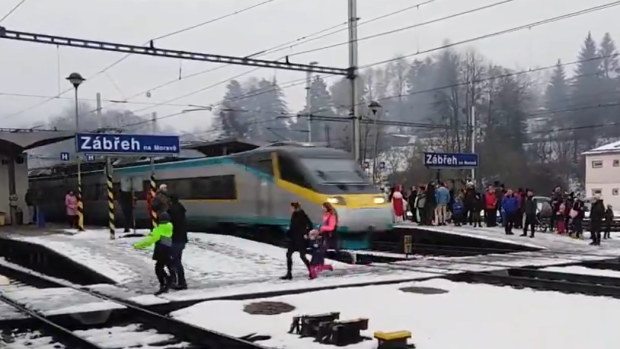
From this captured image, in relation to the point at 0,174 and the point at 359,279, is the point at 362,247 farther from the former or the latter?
the point at 0,174

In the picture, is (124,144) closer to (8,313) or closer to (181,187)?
(181,187)

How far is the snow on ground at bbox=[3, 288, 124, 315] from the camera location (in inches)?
443

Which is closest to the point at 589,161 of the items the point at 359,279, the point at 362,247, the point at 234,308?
the point at 362,247

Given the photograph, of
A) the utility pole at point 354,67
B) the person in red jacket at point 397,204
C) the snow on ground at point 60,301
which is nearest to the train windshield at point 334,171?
the utility pole at point 354,67

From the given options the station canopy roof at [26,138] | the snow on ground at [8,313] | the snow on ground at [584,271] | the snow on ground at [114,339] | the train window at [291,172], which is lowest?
the snow on ground at [584,271]

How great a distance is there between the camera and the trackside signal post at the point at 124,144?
1895cm

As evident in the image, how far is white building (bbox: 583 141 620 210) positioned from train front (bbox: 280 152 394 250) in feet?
133

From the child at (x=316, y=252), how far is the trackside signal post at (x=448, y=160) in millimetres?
11528

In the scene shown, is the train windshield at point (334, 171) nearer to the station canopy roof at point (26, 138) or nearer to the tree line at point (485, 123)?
the station canopy roof at point (26, 138)

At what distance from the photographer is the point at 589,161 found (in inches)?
2270

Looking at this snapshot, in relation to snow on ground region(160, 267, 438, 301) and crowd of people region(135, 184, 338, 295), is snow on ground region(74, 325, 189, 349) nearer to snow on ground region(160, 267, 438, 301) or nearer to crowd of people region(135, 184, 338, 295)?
snow on ground region(160, 267, 438, 301)

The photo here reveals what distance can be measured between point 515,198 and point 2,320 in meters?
17.0

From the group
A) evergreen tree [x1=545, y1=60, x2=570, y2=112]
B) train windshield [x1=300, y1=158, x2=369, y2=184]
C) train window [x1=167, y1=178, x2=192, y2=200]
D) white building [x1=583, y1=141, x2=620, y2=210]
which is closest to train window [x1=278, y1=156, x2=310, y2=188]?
train windshield [x1=300, y1=158, x2=369, y2=184]

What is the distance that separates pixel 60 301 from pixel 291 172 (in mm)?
9152
